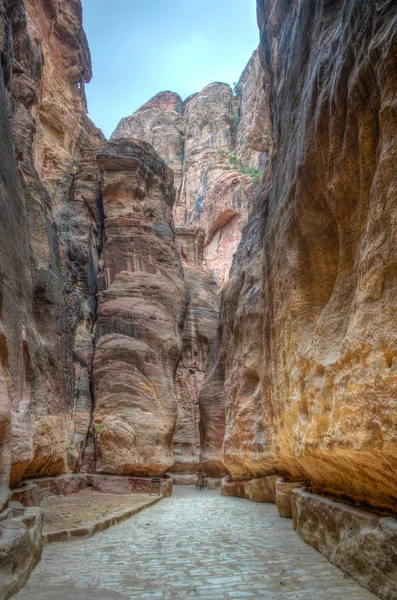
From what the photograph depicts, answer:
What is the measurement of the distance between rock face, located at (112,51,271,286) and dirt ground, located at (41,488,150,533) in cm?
2646

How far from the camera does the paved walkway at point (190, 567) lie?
181 inches

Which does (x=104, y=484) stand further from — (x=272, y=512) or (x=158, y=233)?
(x=158, y=233)

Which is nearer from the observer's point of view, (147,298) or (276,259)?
(276,259)

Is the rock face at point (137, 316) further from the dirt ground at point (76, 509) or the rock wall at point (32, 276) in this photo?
the dirt ground at point (76, 509)

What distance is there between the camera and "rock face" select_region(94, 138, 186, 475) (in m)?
17.5

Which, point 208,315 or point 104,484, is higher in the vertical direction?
point 208,315

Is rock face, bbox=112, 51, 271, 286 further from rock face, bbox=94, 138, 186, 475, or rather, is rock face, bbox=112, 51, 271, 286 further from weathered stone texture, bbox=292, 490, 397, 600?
weathered stone texture, bbox=292, 490, 397, 600

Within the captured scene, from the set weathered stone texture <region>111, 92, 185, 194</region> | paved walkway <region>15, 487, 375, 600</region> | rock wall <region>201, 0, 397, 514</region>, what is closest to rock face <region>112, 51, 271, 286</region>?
weathered stone texture <region>111, 92, 185, 194</region>

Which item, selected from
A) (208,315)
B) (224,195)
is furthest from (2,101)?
(224,195)

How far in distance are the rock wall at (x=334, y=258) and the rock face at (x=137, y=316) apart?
679 centimetres

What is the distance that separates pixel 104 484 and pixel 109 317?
725 cm

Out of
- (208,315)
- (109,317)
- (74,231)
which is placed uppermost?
(74,231)

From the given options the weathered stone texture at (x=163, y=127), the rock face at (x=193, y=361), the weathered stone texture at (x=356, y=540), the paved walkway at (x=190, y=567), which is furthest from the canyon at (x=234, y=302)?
the weathered stone texture at (x=163, y=127)

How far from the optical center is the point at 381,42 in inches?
196
